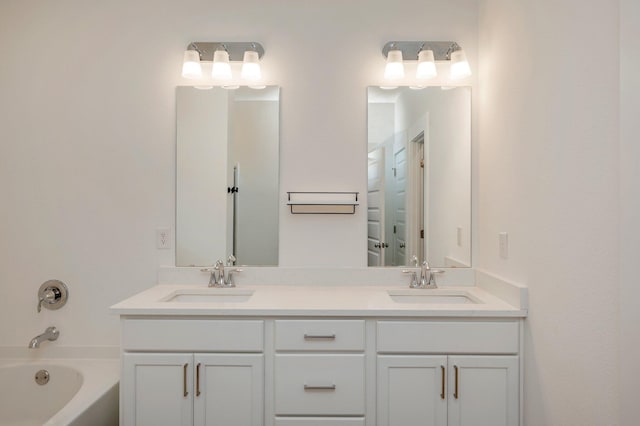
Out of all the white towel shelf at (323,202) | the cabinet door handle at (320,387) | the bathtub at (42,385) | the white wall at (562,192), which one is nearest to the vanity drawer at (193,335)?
the cabinet door handle at (320,387)

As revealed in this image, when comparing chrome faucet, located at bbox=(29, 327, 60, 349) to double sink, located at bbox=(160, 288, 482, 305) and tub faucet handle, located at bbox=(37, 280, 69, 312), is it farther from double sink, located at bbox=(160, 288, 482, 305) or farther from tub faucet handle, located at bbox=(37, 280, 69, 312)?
double sink, located at bbox=(160, 288, 482, 305)

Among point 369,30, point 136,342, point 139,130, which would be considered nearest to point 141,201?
point 139,130

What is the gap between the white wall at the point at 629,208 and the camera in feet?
3.21

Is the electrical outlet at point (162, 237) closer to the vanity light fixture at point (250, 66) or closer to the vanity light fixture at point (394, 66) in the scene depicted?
the vanity light fixture at point (250, 66)

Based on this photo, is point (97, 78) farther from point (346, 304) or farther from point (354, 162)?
point (346, 304)

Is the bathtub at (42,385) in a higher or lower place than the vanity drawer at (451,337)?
lower

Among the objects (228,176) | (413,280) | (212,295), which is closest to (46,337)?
(212,295)

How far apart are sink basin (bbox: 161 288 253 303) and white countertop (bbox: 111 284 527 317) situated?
1 cm

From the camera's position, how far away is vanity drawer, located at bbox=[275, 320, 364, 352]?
5.24 feet

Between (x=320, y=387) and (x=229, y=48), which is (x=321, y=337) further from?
(x=229, y=48)

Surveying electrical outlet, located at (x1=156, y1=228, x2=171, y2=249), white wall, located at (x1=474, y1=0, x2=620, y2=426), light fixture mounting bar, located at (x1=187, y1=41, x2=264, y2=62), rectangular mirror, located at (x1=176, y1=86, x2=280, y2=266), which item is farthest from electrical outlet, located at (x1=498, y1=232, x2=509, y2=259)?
electrical outlet, located at (x1=156, y1=228, x2=171, y2=249)

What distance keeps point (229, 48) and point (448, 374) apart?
1.95 meters

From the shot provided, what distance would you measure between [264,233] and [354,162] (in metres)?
0.64

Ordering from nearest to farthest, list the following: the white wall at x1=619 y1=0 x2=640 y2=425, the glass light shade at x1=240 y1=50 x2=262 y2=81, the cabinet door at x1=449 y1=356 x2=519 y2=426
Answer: the white wall at x1=619 y1=0 x2=640 y2=425
the cabinet door at x1=449 y1=356 x2=519 y2=426
the glass light shade at x1=240 y1=50 x2=262 y2=81
